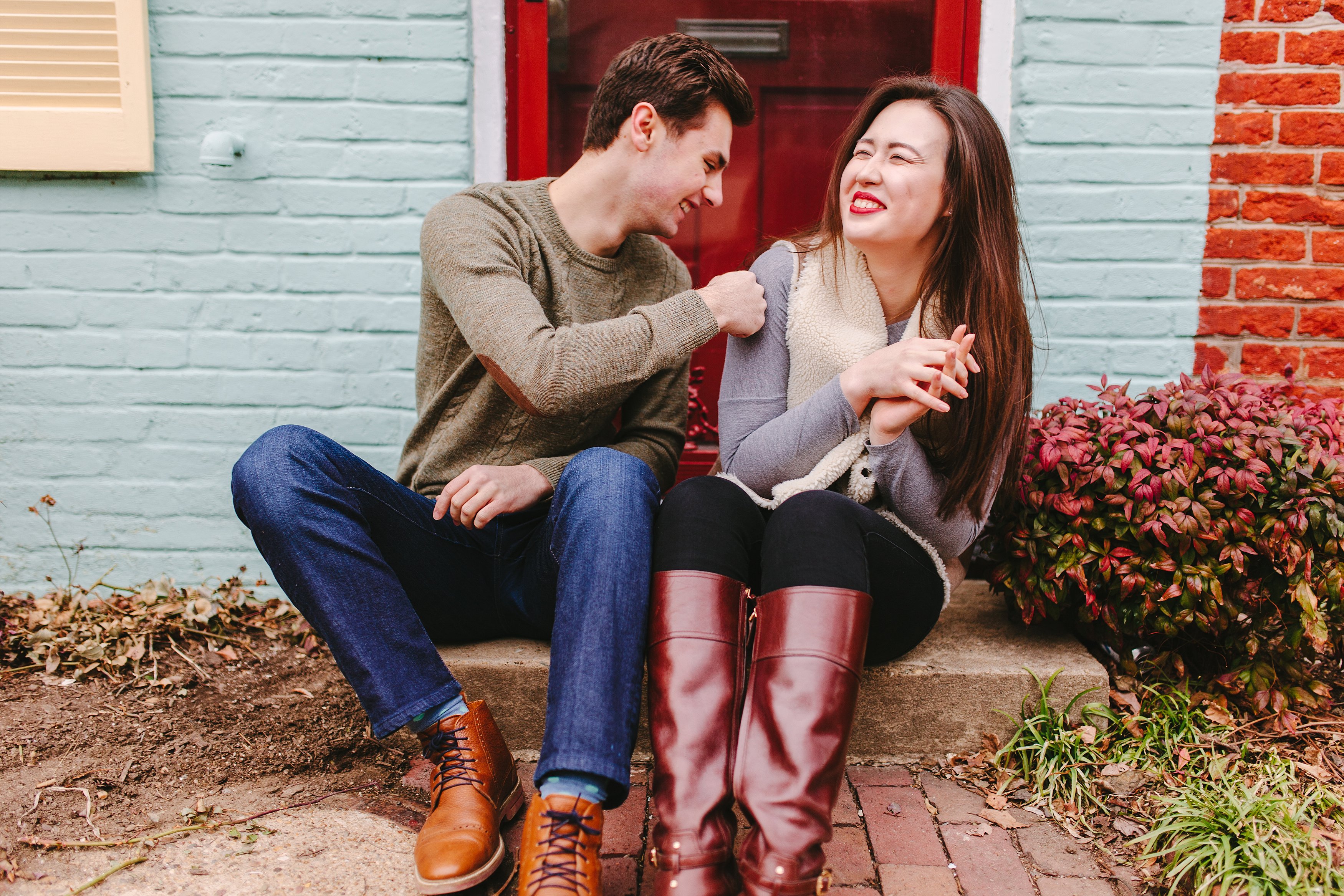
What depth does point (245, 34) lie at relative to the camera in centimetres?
246

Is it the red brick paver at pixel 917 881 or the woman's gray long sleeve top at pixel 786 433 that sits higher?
the woman's gray long sleeve top at pixel 786 433

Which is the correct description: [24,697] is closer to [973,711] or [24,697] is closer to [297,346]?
[297,346]

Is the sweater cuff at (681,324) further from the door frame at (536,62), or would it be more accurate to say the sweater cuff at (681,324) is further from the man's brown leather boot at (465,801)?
the door frame at (536,62)

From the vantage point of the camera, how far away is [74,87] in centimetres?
246

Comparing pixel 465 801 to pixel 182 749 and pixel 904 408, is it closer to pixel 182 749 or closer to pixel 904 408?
pixel 182 749

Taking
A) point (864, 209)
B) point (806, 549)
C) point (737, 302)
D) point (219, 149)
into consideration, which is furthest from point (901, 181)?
point (219, 149)

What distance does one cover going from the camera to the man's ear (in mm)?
2004

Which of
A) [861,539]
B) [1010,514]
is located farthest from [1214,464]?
[861,539]

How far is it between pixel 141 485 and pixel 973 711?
2.29 meters

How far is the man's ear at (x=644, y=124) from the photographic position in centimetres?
200

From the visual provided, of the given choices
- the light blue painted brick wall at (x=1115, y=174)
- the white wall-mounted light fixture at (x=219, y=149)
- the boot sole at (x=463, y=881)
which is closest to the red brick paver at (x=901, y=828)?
the boot sole at (x=463, y=881)

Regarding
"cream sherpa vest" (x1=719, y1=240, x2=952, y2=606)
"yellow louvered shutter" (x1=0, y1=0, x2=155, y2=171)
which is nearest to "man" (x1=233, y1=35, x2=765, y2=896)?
"cream sherpa vest" (x1=719, y1=240, x2=952, y2=606)

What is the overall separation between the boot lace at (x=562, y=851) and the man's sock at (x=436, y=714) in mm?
340

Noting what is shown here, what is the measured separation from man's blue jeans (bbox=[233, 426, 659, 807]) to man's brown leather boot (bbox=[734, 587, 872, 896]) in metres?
0.20
